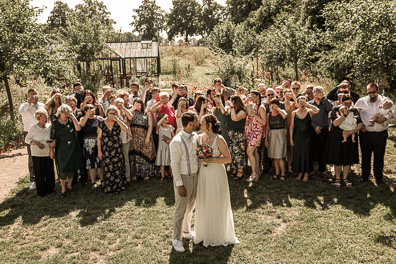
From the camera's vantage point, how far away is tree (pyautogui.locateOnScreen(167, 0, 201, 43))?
71.6m

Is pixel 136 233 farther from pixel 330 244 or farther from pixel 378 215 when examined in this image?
pixel 378 215

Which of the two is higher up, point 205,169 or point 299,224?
point 205,169

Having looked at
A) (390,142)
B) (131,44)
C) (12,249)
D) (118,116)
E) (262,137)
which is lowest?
(12,249)

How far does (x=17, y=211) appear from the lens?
6188mm

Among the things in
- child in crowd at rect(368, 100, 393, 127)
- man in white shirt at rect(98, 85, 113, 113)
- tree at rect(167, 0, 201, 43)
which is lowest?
child in crowd at rect(368, 100, 393, 127)

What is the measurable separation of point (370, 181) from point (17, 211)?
297 inches

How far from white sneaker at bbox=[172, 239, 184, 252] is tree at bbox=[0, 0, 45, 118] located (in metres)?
8.71

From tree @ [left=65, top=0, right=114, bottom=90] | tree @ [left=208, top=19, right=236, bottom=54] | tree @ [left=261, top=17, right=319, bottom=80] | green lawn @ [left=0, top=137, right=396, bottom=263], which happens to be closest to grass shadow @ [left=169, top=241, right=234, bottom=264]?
green lawn @ [left=0, top=137, right=396, bottom=263]

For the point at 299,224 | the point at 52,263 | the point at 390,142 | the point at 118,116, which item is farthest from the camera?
the point at 390,142

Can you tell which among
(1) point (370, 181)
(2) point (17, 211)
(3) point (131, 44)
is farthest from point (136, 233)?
(3) point (131, 44)

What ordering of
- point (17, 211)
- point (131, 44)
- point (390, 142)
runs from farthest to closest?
point (131, 44) < point (390, 142) < point (17, 211)

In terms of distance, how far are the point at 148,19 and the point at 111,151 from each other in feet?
210

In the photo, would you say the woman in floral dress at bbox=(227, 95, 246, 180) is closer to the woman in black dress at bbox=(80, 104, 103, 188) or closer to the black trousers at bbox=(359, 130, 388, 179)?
the black trousers at bbox=(359, 130, 388, 179)

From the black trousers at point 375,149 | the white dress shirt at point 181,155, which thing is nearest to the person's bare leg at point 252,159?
the black trousers at point 375,149
